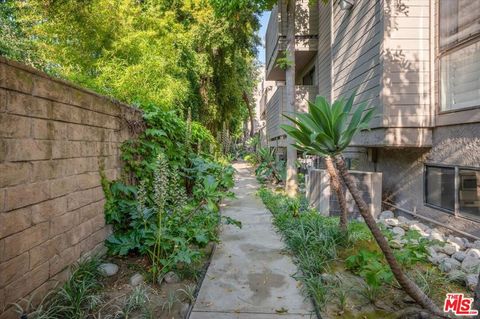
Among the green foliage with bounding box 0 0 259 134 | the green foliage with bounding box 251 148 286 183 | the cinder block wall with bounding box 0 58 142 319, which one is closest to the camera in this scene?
the cinder block wall with bounding box 0 58 142 319

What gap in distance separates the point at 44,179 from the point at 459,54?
4837 millimetres

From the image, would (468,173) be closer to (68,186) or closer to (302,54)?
(68,186)

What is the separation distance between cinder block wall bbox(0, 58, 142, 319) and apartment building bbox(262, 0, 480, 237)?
2833 millimetres

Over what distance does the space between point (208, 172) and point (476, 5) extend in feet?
13.5

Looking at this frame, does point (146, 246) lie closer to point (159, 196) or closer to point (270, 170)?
point (159, 196)

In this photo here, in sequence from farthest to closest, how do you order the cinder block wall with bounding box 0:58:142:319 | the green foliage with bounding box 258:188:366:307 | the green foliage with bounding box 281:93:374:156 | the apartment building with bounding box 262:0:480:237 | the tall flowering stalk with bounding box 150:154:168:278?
the apartment building with bounding box 262:0:480:237 < the tall flowering stalk with bounding box 150:154:168:278 < the green foliage with bounding box 258:188:366:307 < the green foliage with bounding box 281:93:374:156 < the cinder block wall with bounding box 0:58:142:319

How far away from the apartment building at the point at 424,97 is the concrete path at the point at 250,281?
2005 millimetres

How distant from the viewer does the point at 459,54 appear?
3887 mm

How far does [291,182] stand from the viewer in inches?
278

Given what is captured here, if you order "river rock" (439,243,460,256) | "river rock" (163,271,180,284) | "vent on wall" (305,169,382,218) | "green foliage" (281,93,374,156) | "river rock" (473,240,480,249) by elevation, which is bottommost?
"river rock" (163,271,180,284)

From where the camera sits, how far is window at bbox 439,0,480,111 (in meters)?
3.62

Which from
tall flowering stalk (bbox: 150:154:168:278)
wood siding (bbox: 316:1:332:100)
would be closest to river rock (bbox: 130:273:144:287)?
tall flowering stalk (bbox: 150:154:168:278)

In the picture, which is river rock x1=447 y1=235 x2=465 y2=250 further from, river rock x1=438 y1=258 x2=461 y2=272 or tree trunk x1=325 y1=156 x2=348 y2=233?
tree trunk x1=325 y1=156 x2=348 y2=233

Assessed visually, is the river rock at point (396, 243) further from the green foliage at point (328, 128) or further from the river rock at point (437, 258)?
the green foliage at point (328, 128)
